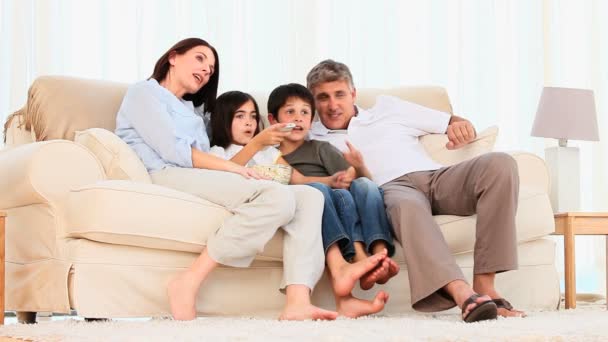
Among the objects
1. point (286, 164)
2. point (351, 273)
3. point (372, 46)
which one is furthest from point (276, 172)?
point (372, 46)

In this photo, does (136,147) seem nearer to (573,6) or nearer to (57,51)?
(57,51)

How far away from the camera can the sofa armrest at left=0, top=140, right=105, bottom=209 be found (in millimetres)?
2588

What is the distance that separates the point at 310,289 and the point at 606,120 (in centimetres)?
277

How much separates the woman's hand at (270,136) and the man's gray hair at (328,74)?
17.3 inches

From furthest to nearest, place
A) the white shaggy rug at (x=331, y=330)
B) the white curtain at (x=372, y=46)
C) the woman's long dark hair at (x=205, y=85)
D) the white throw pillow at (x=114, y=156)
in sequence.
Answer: the white curtain at (x=372, y=46) < the woman's long dark hair at (x=205, y=85) < the white throw pillow at (x=114, y=156) < the white shaggy rug at (x=331, y=330)

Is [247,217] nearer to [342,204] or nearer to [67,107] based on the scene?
[342,204]

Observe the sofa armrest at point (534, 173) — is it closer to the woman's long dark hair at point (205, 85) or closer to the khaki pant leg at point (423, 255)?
the khaki pant leg at point (423, 255)

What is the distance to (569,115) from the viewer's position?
3.76 metres

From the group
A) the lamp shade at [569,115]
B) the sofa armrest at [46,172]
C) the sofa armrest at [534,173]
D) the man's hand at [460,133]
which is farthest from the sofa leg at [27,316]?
the lamp shade at [569,115]

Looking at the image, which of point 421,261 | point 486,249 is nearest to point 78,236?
point 421,261

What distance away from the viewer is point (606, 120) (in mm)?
4785

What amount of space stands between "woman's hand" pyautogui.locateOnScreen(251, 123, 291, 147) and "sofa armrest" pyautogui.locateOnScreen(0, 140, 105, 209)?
540 mm

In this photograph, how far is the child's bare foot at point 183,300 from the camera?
2539mm

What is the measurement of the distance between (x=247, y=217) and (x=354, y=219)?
1.12ft
